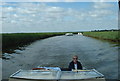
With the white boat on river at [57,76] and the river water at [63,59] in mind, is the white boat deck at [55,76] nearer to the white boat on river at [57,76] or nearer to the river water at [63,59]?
the white boat on river at [57,76]

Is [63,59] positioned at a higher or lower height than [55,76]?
lower

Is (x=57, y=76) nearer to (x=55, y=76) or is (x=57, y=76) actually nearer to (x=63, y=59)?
(x=55, y=76)

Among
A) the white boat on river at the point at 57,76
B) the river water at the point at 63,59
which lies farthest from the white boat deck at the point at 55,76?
the river water at the point at 63,59

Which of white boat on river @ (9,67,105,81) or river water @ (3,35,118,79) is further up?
white boat on river @ (9,67,105,81)

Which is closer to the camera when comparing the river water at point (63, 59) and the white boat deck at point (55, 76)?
the white boat deck at point (55, 76)

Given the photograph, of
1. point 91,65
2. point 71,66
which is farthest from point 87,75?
point 91,65

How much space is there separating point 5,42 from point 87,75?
23.0 metres

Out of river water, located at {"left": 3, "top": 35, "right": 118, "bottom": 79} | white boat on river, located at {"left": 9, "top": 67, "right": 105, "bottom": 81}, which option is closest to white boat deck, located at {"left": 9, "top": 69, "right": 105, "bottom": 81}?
white boat on river, located at {"left": 9, "top": 67, "right": 105, "bottom": 81}

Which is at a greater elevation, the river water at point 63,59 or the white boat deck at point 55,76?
the white boat deck at point 55,76

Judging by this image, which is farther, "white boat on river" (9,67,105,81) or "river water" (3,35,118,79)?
"river water" (3,35,118,79)

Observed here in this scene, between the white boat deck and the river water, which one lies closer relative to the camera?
the white boat deck

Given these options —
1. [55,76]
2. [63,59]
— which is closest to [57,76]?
[55,76]

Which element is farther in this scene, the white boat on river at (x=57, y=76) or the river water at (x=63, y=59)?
the river water at (x=63, y=59)

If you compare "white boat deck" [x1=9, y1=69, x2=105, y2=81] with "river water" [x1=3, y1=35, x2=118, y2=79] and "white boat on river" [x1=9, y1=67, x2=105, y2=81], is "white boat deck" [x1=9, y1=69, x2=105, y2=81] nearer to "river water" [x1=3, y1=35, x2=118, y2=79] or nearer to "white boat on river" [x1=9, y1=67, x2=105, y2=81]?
"white boat on river" [x1=9, y1=67, x2=105, y2=81]
